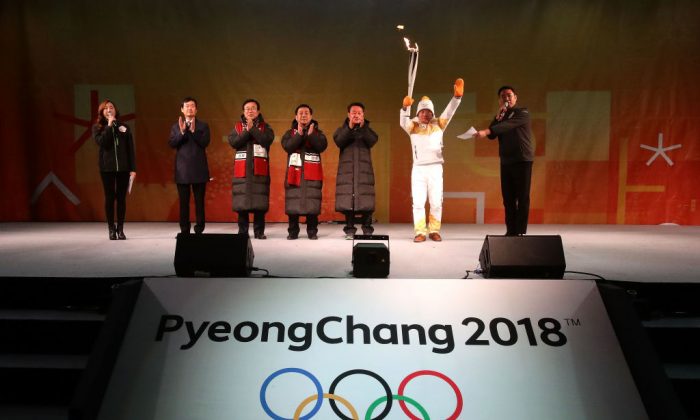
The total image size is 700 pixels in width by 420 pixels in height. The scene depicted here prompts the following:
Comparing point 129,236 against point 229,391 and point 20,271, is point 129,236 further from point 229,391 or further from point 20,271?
point 229,391

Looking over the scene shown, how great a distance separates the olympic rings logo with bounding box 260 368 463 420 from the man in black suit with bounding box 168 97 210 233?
2.81 metres

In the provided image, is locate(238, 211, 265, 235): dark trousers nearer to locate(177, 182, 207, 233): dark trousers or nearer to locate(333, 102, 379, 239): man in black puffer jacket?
locate(177, 182, 207, 233): dark trousers

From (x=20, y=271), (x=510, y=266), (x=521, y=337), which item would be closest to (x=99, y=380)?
(x=20, y=271)

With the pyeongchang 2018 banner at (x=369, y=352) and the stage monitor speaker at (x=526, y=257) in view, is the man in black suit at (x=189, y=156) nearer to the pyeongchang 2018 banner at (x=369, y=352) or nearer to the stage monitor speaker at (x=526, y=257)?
the pyeongchang 2018 banner at (x=369, y=352)

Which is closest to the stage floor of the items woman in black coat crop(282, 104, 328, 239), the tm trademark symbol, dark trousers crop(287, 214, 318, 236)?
dark trousers crop(287, 214, 318, 236)

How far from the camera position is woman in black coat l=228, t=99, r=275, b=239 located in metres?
4.27

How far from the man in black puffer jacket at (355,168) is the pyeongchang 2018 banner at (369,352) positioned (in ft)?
7.85

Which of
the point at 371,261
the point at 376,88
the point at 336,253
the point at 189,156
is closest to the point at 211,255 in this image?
the point at 371,261

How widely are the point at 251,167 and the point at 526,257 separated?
276cm

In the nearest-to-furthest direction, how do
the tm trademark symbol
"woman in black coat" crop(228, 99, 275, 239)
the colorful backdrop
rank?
1. the tm trademark symbol
2. "woman in black coat" crop(228, 99, 275, 239)
3. the colorful backdrop

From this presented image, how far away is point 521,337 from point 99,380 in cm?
158

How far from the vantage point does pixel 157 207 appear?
610cm

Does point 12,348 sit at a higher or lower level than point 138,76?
lower

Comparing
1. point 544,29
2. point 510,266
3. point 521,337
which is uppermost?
point 544,29
